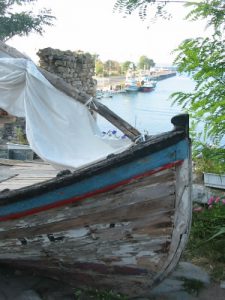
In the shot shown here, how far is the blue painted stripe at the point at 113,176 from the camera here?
3.00 m

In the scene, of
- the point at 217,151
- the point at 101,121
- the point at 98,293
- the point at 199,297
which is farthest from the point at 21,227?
the point at 101,121

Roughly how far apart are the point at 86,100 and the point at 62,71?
25.7 feet

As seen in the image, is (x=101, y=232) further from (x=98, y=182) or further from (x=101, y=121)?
(x=101, y=121)

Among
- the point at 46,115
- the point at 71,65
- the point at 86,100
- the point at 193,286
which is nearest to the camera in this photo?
the point at 193,286

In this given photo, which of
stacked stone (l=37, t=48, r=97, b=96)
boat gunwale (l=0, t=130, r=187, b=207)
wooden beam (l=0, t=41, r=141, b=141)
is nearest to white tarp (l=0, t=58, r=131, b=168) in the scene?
wooden beam (l=0, t=41, r=141, b=141)

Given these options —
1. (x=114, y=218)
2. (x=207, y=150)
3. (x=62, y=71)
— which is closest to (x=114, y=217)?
(x=114, y=218)

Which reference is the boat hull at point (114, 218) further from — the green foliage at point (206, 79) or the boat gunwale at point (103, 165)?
the green foliage at point (206, 79)

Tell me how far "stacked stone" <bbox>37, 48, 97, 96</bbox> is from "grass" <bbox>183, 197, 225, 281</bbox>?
7.92 m

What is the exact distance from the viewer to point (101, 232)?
3385mm

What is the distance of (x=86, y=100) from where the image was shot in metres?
4.58

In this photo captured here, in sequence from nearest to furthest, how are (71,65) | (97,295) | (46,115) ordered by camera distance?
(97,295), (46,115), (71,65)

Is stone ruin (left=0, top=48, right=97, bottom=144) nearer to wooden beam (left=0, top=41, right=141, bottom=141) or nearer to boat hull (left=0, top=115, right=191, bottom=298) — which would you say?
wooden beam (left=0, top=41, right=141, bottom=141)

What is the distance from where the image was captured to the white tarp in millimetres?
4086

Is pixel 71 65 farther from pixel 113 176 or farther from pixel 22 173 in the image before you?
pixel 113 176
